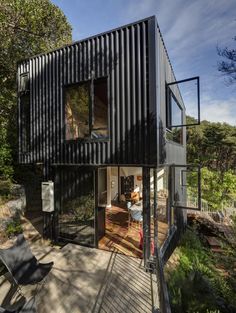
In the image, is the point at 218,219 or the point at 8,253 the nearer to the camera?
the point at 8,253

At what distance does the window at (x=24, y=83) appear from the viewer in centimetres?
680

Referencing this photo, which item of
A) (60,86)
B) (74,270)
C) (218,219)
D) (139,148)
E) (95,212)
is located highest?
(60,86)

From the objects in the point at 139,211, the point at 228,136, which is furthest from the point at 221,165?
the point at 139,211

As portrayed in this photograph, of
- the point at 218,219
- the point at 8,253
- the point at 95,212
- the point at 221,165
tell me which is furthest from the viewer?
the point at 221,165

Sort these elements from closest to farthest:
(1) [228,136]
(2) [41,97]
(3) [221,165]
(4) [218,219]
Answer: (2) [41,97] → (4) [218,219] → (1) [228,136] → (3) [221,165]

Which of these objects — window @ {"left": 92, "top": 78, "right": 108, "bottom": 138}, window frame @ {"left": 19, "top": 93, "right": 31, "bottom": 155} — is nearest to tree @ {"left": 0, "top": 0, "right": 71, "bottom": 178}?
window frame @ {"left": 19, "top": 93, "right": 31, "bottom": 155}

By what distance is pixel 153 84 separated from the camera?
15.6ft

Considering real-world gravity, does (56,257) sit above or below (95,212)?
below

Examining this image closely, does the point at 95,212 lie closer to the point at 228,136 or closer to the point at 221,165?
the point at 228,136

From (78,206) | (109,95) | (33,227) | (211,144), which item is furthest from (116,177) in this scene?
(211,144)

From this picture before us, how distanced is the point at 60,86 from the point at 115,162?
9.58ft

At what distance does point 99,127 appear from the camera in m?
5.62

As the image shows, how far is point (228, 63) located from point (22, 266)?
6.53 m

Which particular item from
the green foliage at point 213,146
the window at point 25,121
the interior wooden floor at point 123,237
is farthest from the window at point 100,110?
the green foliage at point 213,146
